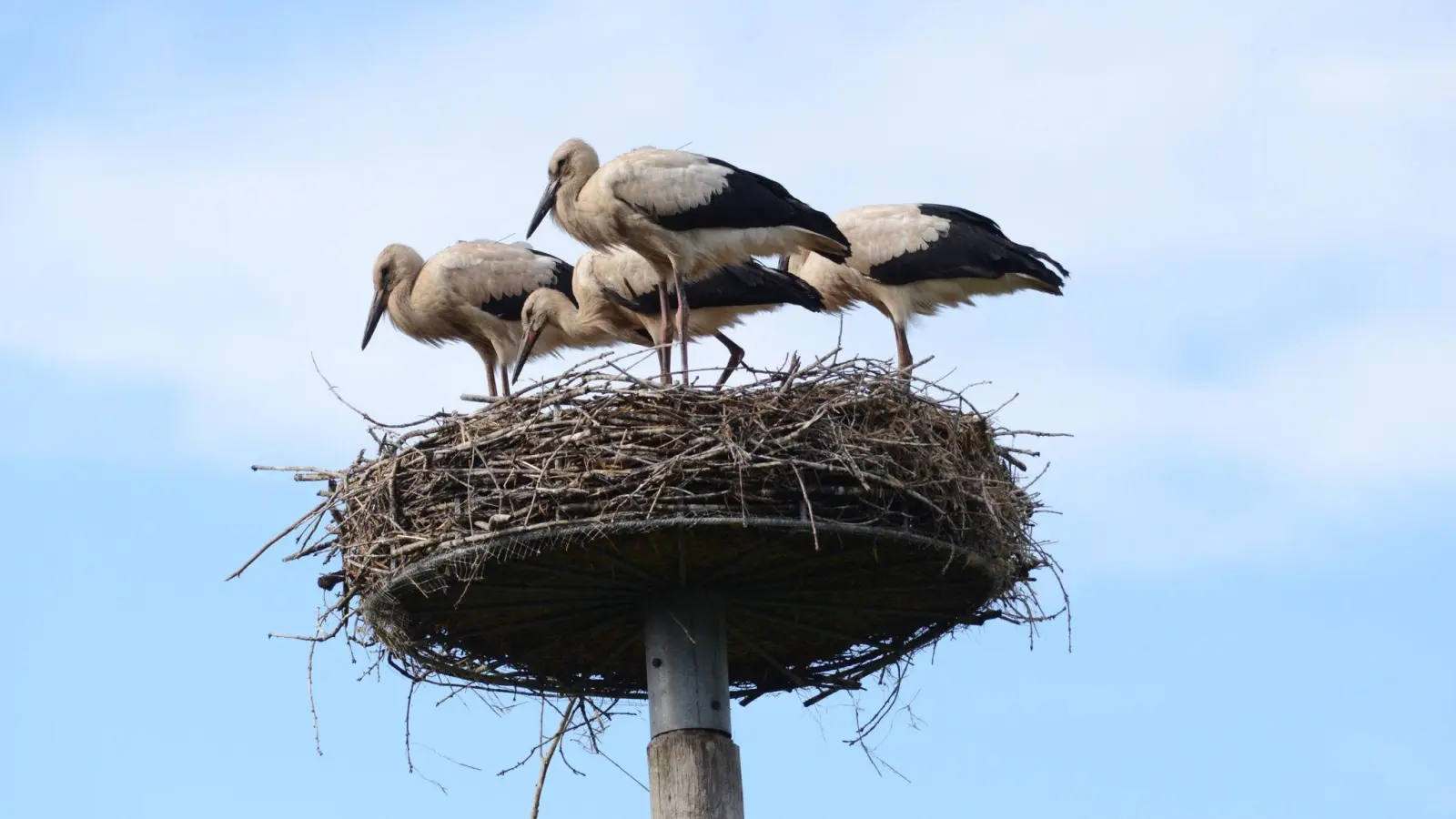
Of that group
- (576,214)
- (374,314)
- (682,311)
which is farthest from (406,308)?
(682,311)

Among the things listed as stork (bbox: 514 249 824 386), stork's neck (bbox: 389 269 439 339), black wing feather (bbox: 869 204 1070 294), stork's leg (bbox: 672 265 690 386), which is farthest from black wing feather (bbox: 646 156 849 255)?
stork's neck (bbox: 389 269 439 339)

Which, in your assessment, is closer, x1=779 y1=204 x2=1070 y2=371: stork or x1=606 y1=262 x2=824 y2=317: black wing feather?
x1=606 y1=262 x2=824 y2=317: black wing feather

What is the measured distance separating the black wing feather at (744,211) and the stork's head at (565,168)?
2.34 feet

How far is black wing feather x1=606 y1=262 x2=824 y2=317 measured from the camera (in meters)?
12.1

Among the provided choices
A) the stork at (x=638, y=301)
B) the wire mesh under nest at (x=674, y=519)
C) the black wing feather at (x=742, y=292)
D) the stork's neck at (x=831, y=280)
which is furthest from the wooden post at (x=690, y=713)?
the stork's neck at (x=831, y=280)

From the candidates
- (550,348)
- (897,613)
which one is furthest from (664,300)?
(897,613)

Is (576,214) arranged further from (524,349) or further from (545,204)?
(524,349)

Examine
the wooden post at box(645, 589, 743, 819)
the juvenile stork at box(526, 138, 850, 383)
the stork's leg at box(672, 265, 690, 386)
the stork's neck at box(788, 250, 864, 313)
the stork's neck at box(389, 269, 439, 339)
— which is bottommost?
the wooden post at box(645, 589, 743, 819)

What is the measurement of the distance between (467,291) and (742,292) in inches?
77.4

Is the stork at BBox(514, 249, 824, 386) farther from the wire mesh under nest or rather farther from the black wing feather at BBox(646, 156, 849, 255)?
the wire mesh under nest

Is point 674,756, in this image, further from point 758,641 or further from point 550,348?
point 550,348

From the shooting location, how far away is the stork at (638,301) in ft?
39.9

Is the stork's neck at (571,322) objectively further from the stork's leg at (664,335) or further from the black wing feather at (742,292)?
the stork's leg at (664,335)

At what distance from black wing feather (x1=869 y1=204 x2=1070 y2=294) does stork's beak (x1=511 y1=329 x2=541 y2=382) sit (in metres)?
2.04
